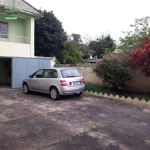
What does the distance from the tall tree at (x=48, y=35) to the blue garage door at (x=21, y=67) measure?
334 inches

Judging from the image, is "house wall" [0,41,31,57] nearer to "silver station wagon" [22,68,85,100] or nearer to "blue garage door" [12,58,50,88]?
"blue garage door" [12,58,50,88]

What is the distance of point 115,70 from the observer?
973 cm

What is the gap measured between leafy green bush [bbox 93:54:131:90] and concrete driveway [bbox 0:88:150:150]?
2.08 meters

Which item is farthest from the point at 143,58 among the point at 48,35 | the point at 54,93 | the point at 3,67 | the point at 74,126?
Answer: the point at 48,35

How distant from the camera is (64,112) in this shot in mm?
6793

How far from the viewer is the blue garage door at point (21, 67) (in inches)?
501

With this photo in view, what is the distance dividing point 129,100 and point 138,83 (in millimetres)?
2125

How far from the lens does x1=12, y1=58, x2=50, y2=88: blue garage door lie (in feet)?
41.8

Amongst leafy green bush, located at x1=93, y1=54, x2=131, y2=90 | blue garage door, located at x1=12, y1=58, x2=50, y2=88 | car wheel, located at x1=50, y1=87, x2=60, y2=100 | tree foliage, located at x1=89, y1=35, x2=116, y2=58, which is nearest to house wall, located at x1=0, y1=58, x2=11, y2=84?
blue garage door, located at x1=12, y1=58, x2=50, y2=88

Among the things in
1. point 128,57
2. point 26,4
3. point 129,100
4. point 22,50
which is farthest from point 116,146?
point 26,4

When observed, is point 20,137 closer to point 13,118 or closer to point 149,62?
point 13,118

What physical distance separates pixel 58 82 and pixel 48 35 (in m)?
14.4

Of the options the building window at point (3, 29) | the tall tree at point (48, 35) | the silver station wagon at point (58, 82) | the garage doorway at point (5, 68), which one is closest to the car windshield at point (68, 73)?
the silver station wagon at point (58, 82)

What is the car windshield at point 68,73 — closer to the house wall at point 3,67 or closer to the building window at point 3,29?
the building window at point 3,29
